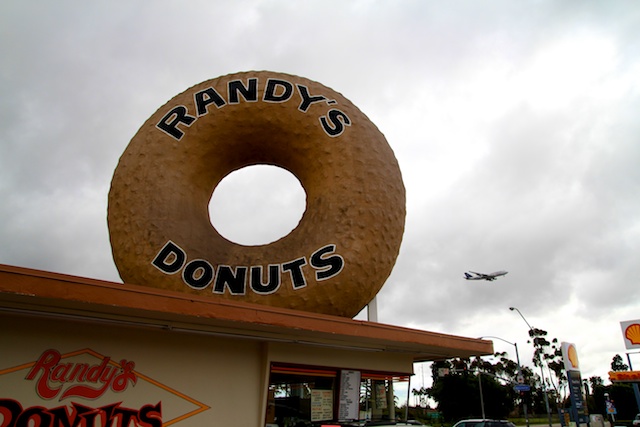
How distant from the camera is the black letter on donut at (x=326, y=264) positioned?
662 centimetres

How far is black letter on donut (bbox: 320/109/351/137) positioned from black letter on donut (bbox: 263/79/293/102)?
0.72m

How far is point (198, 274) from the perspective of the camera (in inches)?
261

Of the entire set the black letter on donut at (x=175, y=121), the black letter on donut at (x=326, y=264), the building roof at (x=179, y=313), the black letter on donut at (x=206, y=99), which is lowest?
the building roof at (x=179, y=313)

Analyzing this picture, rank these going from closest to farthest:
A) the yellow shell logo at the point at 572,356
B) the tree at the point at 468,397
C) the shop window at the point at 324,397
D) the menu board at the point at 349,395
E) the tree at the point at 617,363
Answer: the shop window at the point at 324,397
the menu board at the point at 349,395
the yellow shell logo at the point at 572,356
the tree at the point at 468,397
the tree at the point at 617,363

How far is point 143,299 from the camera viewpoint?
455cm

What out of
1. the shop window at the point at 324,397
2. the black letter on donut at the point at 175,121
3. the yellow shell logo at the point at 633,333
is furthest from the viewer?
the yellow shell logo at the point at 633,333

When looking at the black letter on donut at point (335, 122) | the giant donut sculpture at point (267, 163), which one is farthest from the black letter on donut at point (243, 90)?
the black letter on donut at point (335, 122)

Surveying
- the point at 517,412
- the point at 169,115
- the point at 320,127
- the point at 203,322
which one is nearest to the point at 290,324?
the point at 203,322

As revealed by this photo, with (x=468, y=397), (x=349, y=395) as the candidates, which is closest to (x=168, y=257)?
(x=349, y=395)

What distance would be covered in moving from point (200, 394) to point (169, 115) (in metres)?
4.44

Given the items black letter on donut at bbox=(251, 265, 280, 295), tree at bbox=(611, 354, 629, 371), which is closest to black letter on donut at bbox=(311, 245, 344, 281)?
black letter on donut at bbox=(251, 265, 280, 295)

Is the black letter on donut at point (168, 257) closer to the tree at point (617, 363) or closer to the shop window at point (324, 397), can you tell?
the shop window at point (324, 397)

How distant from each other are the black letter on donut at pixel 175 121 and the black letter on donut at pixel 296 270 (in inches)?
106

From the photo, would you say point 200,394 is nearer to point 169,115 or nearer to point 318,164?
point 318,164
